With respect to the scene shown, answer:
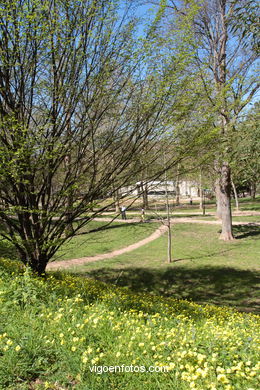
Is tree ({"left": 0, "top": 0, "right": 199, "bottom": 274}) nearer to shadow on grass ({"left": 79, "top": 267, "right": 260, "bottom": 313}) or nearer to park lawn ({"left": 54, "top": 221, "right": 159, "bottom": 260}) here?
shadow on grass ({"left": 79, "top": 267, "right": 260, "bottom": 313})

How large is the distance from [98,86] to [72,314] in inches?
141

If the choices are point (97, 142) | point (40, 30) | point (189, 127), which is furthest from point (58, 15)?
point (189, 127)

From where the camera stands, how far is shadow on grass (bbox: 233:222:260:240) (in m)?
16.2

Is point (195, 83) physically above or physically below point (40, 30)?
below

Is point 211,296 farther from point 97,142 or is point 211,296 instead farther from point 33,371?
point 33,371

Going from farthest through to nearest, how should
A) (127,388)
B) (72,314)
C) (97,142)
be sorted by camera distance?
(97,142), (72,314), (127,388)

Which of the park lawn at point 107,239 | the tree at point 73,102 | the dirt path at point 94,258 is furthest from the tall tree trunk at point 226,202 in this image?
the tree at point 73,102

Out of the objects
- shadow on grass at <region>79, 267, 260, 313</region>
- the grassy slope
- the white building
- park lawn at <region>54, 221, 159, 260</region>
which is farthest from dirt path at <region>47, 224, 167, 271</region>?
the grassy slope

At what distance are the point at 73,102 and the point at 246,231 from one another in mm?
15144

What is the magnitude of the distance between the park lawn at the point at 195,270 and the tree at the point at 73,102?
13.6 ft

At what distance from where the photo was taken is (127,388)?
1980 mm

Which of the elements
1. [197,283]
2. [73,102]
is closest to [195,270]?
[197,283]

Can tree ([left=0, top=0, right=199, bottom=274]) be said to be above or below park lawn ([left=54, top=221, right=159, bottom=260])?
above

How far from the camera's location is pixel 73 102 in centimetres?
490
